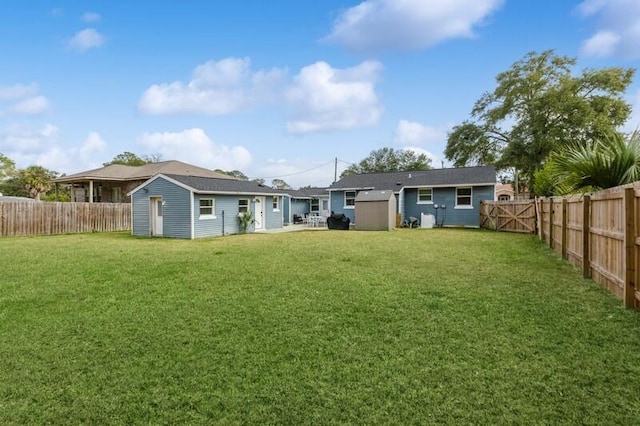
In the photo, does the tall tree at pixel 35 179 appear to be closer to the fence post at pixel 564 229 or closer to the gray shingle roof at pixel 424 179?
the gray shingle roof at pixel 424 179

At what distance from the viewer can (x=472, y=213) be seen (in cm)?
2150

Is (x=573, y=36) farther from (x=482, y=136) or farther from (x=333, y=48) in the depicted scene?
(x=482, y=136)

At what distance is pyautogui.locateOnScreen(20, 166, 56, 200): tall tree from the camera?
39.2 metres

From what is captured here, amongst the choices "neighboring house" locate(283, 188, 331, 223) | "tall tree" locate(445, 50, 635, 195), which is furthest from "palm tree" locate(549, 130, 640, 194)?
"neighboring house" locate(283, 188, 331, 223)

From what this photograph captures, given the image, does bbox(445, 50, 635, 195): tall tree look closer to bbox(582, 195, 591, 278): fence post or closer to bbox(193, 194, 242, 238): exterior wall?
bbox(193, 194, 242, 238): exterior wall

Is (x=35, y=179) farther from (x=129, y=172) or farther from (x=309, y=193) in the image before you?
(x=309, y=193)

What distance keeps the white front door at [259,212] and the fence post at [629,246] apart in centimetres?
1775

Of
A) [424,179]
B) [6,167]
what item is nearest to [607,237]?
[424,179]

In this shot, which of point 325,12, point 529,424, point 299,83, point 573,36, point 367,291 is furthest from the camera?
point 299,83

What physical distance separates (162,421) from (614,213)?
6.13 m

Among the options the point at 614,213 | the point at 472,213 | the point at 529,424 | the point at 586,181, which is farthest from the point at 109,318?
the point at 472,213

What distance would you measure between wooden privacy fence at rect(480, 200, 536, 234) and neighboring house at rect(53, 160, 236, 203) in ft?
69.8

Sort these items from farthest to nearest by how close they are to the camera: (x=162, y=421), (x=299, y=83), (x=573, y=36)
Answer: (x=299, y=83)
(x=573, y=36)
(x=162, y=421)

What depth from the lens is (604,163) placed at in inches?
247
